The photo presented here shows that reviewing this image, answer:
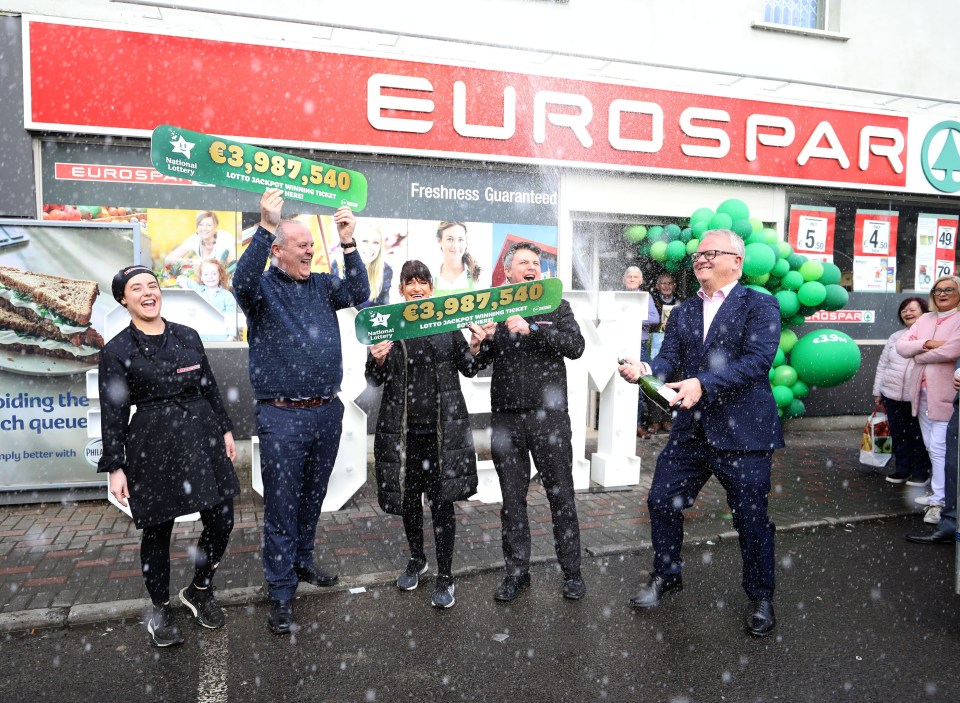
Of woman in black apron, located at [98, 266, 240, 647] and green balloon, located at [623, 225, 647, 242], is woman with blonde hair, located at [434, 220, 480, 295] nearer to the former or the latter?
green balloon, located at [623, 225, 647, 242]

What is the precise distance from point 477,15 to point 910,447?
6259mm

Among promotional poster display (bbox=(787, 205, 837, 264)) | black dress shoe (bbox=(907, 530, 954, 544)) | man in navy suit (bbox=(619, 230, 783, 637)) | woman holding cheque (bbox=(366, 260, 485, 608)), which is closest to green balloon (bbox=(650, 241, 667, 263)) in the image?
promotional poster display (bbox=(787, 205, 837, 264))

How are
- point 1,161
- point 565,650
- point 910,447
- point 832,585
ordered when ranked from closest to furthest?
point 565,650
point 832,585
point 1,161
point 910,447

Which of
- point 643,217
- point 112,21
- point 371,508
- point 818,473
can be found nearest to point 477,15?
point 643,217

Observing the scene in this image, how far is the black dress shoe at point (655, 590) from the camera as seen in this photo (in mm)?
4086

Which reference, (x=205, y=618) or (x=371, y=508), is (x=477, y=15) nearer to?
(x=371, y=508)

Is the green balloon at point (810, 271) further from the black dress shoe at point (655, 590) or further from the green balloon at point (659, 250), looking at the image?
the black dress shoe at point (655, 590)

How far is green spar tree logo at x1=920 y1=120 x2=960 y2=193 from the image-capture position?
9.80 m

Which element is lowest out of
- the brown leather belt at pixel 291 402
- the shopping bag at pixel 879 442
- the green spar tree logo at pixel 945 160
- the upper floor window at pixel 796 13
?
the shopping bag at pixel 879 442

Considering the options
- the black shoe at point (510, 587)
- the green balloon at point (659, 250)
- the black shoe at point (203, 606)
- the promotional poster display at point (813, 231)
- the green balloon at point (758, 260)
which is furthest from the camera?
the promotional poster display at point (813, 231)

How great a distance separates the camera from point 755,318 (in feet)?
12.4

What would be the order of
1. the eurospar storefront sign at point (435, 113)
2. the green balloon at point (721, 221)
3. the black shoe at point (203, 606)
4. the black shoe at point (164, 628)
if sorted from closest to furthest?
the black shoe at point (164, 628) < the black shoe at point (203, 606) < the eurospar storefront sign at point (435, 113) < the green balloon at point (721, 221)

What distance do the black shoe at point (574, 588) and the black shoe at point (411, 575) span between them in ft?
Result: 2.83

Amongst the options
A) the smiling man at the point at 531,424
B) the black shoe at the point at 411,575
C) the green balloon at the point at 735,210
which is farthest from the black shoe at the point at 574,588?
the green balloon at the point at 735,210
